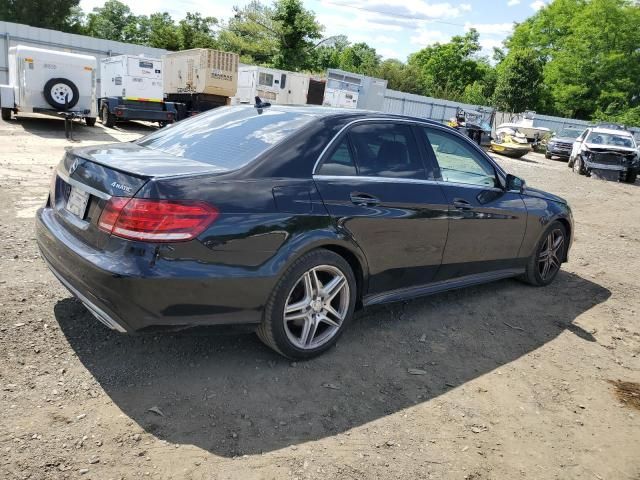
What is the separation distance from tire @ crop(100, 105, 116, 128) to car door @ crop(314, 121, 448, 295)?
51.1 feet

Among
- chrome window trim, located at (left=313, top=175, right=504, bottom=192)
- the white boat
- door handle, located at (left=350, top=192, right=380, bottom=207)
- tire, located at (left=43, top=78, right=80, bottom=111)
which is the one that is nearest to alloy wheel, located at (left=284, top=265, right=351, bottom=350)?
door handle, located at (left=350, top=192, right=380, bottom=207)

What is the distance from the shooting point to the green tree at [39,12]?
4494 centimetres

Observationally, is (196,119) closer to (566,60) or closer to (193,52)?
(193,52)

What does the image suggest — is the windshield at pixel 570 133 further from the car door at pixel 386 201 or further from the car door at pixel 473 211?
the car door at pixel 386 201

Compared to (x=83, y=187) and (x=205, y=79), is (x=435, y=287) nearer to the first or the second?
(x=83, y=187)

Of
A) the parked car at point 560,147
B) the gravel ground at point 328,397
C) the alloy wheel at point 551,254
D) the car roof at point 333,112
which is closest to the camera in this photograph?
the gravel ground at point 328,397

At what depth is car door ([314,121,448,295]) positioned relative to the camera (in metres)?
3.55

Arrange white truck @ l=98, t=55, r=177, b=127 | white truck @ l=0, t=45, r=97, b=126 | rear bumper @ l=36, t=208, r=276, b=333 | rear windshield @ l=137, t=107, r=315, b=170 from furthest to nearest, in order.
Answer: white truck @ l=98, t=55, r=177, b=127
white truck @ l=0, t=45, r=97, b=126
rear windshield @ l=137, t=107, r=315, b=170
rear bumper @ l=36, t=208, r=276, b=333

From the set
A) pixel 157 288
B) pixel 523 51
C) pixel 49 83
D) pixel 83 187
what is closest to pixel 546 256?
pixel 157 288

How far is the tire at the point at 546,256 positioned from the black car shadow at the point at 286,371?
0.84m

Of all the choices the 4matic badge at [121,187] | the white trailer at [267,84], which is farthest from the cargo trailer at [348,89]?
the 4matic badge at [121,187]

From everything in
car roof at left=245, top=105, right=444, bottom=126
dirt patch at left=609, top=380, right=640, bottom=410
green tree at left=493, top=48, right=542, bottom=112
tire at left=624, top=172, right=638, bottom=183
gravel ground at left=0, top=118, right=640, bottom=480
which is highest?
green tree at left=493, top=48, right=542, bottom=112

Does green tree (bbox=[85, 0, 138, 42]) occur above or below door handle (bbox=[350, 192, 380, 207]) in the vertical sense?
above

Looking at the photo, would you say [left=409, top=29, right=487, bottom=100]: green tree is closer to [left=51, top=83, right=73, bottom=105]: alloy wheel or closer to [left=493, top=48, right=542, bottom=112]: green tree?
[left=493, top=48, right=542, bottom=112]: green tree
